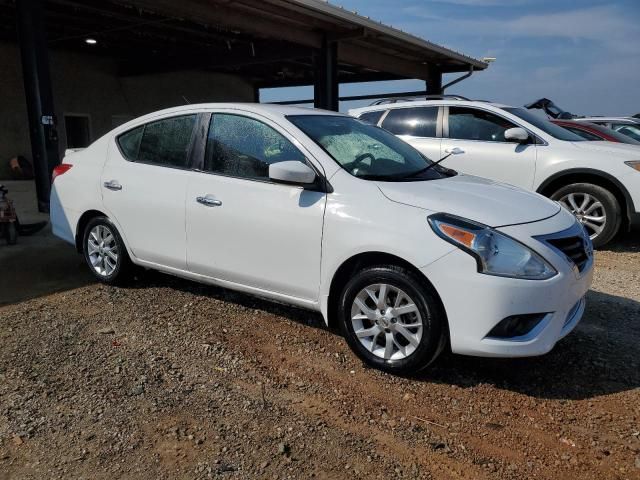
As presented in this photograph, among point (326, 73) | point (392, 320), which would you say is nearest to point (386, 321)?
point (392, 320)

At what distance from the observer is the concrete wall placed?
13.9 metres

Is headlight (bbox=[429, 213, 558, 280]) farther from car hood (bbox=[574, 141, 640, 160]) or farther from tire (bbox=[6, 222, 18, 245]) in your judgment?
tire (bbox=[6, 222, 18, 245])

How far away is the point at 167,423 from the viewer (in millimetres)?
2830

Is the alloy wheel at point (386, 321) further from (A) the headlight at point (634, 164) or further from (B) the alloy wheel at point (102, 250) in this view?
(A) the headlight at point (634, 164)

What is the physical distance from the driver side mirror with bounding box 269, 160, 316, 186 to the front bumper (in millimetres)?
978

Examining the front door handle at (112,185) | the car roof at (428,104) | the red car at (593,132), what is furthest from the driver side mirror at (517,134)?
the front door handle at (112,185)

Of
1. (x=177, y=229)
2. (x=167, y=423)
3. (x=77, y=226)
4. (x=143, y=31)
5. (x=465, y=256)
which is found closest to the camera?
(x=167, y=423)

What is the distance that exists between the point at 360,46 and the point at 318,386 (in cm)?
1270

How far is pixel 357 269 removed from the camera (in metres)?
3.46

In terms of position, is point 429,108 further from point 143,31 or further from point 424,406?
point 143,31

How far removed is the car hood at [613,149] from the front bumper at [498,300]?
13.4ft

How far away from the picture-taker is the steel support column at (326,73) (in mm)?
12484

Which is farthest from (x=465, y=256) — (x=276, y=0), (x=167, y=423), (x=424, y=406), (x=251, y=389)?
(x=276, y=0)

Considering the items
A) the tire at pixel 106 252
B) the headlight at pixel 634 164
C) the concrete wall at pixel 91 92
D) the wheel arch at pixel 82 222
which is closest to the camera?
the tire at pixel 106 252
